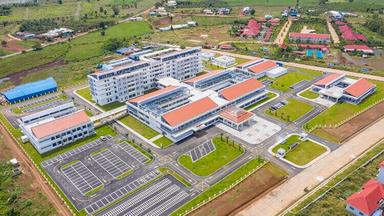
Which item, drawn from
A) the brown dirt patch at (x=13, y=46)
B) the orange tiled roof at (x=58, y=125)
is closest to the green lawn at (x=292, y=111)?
the orange tiled roof at (x=58, y=125)

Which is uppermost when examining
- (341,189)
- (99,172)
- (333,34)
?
(333,34)

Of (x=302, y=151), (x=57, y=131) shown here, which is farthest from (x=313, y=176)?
(x=57, y=131)

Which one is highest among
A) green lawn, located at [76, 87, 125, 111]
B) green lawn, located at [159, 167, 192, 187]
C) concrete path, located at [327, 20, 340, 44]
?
concrete path, located at [327, 20, 340, 44]

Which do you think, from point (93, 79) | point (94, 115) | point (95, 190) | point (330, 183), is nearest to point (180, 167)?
point (95, 190)

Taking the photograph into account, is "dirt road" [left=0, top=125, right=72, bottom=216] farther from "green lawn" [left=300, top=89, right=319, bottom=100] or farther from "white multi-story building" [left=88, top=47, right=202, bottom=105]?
"green lawn" [left=300, top=89, right=319, bottom=100]

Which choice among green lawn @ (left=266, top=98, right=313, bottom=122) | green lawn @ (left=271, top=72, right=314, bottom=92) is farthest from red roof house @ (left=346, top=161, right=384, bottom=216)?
green lawn @ (left=271, top=72, right=314, bottom=92)

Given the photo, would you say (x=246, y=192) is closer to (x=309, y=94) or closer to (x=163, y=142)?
(x=163, y=142)

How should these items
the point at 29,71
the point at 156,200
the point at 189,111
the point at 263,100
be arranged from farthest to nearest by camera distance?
the point at 29,71 < the point at 263,100 < the point at 189,111 < the point at 156,200
